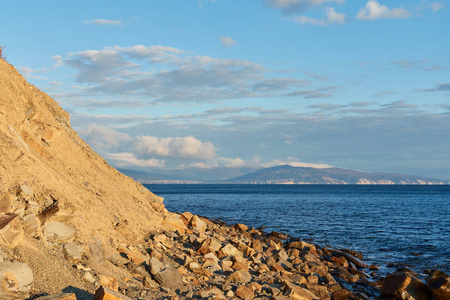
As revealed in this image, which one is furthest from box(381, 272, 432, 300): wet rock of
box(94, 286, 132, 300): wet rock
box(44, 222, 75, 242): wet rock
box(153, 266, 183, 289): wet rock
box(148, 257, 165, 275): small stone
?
box(44, 222, 75, 242): wet rock

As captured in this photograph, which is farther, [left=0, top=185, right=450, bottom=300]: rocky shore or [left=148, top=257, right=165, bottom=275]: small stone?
[left=148, top=257, right=165, bottom=275]: small stone

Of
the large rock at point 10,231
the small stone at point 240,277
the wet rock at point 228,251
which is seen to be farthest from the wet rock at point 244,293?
the large rock at point 10,231

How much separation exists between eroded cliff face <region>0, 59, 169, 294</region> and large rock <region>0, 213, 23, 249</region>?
363 mm

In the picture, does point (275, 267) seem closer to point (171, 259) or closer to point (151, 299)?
point (171, 259)

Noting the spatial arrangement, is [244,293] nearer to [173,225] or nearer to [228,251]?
[228,251]

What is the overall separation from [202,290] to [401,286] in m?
9.29

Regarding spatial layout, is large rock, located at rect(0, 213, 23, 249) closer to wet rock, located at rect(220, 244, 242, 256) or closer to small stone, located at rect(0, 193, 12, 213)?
small stone, located at rect(0, 193, 12, 213)

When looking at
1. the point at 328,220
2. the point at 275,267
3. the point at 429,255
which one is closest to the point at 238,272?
the point at 275,267

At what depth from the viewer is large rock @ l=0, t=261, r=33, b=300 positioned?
26.3 feet

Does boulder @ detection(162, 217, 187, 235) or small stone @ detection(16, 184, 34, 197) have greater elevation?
small stone @ detection(16, 184, 34, 197)

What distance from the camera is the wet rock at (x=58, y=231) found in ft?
38.0

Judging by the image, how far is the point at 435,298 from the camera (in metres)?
15.9

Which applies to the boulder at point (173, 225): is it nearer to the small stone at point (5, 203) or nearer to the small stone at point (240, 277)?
the small stone at point (240, 277)

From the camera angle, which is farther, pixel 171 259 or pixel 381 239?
pixel 381 239
